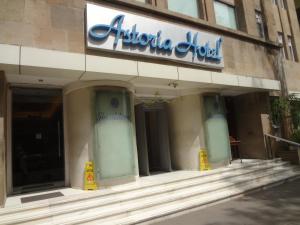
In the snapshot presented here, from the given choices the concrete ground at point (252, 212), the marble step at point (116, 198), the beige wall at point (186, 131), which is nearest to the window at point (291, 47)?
the beige wall at point (186, 131)

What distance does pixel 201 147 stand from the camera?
10.3 meters

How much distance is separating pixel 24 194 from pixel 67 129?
2.22m

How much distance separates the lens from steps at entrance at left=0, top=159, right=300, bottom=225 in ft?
19.6

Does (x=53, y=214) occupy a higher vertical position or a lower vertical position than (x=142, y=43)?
lower

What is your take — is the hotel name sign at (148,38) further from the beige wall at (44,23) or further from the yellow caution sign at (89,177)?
the yellow caution sign at (89,177)

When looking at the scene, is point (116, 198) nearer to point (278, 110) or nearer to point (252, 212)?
point (252, 212)

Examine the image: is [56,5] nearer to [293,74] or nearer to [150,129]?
[150,129]

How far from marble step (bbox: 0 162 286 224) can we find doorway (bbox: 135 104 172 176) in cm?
206

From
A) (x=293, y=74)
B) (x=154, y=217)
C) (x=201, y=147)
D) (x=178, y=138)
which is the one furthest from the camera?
(x=293, y=74)

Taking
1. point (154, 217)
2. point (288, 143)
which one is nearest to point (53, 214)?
point (154, 217)

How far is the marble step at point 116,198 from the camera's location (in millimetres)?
5809

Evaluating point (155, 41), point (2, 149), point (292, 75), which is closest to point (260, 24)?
point (292, 75)

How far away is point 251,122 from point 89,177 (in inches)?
328

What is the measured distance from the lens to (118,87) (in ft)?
27.5
